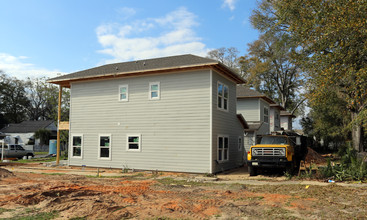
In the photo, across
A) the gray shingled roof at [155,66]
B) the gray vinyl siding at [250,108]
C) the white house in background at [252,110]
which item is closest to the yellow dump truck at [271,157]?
the gray shingled roof at [155,66]

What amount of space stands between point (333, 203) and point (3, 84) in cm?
7030

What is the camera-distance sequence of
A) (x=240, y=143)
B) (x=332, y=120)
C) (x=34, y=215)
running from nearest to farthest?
(x=34, y=215) < (x=240, y=143) < (x=332, y=120)

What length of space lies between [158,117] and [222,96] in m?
4.03

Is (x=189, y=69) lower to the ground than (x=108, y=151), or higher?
higher

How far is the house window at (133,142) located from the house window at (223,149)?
15.6 feet

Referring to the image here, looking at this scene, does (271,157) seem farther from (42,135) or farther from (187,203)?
(42,135)

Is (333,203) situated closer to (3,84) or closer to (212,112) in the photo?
(212,112)

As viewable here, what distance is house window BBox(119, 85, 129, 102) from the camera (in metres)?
18.8

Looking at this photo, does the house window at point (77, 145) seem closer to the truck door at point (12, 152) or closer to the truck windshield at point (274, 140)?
the truck windshield at point (274, 140)

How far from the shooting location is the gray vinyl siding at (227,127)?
16.7 meters

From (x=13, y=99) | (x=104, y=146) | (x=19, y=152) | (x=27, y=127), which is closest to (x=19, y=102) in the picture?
(x=13, y=99)

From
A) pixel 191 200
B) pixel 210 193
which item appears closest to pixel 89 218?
pixel 191 200

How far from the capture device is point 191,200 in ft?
29.4

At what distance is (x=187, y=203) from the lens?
27.7 ft
